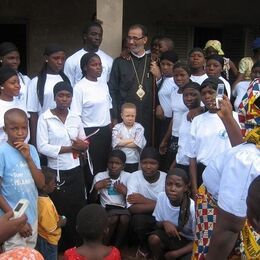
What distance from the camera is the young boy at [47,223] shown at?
3.69 m

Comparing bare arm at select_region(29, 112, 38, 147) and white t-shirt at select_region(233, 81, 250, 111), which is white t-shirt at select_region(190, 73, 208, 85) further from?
bare arm at select_region(29, 112, 38, 147)

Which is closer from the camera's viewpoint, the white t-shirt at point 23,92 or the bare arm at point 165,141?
the white t-shirt at point 23,92

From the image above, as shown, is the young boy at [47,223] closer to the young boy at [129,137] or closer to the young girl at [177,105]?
the young boy at [129,137]

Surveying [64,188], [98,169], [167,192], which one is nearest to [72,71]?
[98,169]

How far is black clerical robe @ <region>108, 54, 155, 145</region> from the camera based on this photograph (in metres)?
5.27

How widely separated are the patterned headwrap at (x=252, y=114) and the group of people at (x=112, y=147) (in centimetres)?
71

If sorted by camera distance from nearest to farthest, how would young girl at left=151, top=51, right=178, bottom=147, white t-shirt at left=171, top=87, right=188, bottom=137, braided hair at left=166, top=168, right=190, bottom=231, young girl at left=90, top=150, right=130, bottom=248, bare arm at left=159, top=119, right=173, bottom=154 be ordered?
braided hair at left=166, top=168, right=190, bottom=231 < young girl at left=90, top=150, right=130, bottom=248 < white t-shirt at left=171, top=87, right=188, bottom=137 < bare arm at left=159, top=119, right=173, bottom=154 < young girl at left=151, top=51, right=178, bottom=147

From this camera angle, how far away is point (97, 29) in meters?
5.29

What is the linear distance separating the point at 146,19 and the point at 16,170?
16.5 ft

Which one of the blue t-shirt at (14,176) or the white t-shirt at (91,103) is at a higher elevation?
the white t-shirt at (91,103)

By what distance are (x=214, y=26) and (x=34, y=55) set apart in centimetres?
293

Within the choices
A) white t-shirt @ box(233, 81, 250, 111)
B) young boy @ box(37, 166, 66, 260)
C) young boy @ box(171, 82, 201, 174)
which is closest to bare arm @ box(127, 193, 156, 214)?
young boy @ box(171, 82, 201, 174)

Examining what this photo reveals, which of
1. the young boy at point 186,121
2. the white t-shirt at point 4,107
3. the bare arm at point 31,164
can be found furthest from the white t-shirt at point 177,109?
the bare arm at point 31,164

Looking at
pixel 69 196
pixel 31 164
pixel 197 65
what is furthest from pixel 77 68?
pixel 31 164
